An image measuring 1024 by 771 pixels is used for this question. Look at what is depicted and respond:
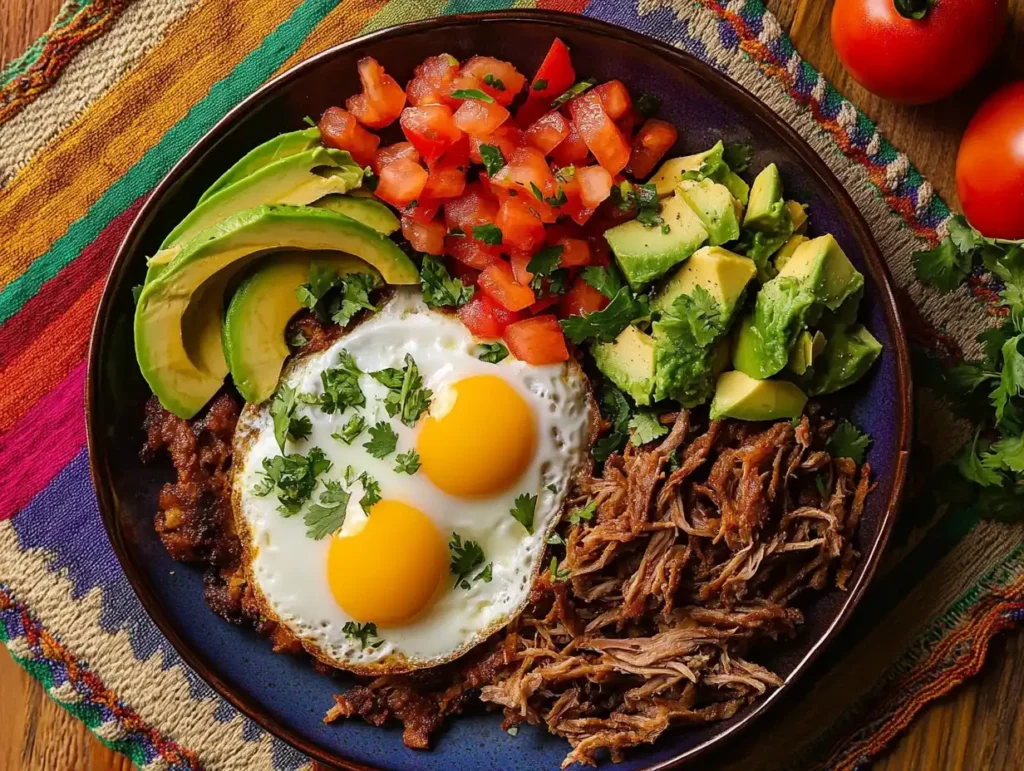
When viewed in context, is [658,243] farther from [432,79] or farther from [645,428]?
[432,79]

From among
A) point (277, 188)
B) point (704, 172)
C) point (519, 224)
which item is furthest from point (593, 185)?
point (277, 188)

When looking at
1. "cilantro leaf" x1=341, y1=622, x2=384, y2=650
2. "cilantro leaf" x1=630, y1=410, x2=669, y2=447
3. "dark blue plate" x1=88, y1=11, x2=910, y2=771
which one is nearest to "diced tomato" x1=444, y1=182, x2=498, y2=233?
"dark blue plate" x1=88, y1=11, x2=910, y2=771

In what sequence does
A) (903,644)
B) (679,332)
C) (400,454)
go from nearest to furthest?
1. (679,332)
2. (400,454)
3. (903,644)

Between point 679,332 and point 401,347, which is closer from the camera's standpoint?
point 679,332

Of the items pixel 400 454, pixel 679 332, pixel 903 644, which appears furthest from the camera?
pixel 903 644

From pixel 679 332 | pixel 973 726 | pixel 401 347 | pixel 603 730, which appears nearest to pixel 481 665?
pixel 603 730

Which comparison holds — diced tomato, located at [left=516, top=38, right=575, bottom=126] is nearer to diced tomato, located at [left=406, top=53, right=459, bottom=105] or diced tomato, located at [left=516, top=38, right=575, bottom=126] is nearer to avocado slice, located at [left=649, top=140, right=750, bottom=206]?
diced tomato, located at [left=406, top=53, right=459, bottom=105]

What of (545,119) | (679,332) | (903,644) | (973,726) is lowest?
(973,726)

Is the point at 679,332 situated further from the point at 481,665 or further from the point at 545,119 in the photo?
the point at 481,665
